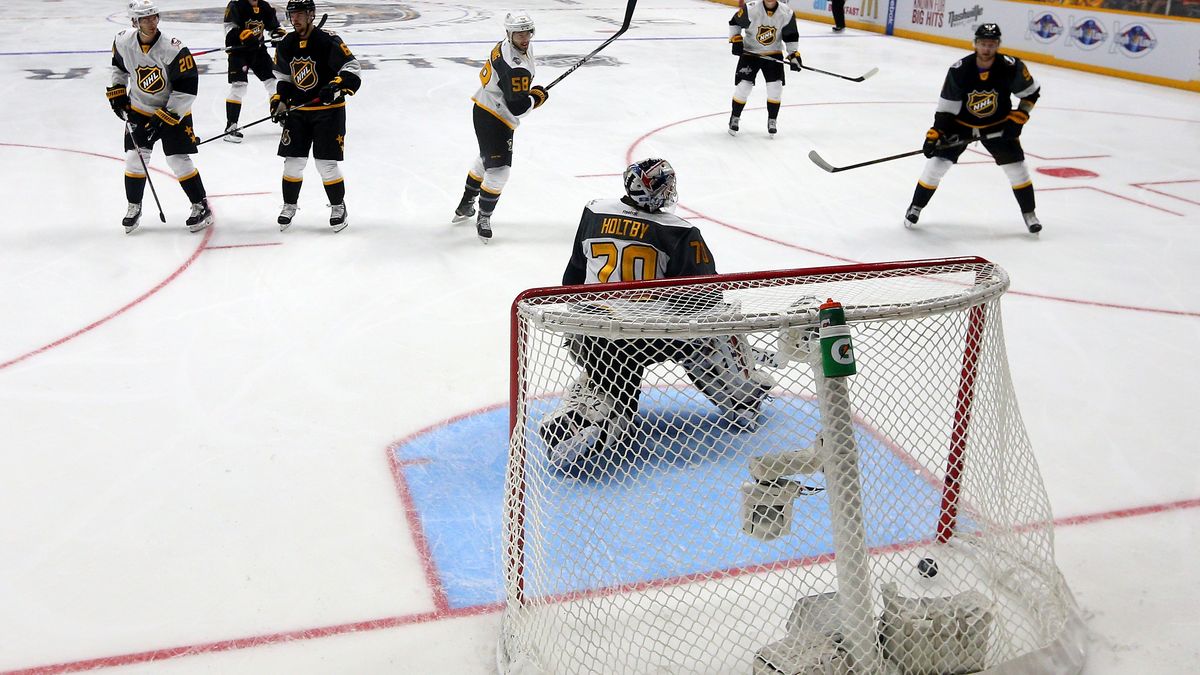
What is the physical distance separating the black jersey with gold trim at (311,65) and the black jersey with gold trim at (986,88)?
3.13m

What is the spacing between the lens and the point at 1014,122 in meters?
5.60

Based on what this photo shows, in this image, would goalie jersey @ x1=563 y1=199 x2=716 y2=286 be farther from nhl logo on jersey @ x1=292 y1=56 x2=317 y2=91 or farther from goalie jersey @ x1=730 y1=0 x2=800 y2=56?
goalie jersey @ x1=730 y1=0 x2=800 y2=56

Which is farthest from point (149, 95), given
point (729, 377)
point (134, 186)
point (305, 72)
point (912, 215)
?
point (912, 215)

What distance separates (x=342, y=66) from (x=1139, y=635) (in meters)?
4.42

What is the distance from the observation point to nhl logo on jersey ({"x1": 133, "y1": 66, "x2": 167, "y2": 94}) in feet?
17.3

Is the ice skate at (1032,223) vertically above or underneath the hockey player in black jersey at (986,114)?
underneath

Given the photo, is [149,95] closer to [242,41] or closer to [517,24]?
[517,24]

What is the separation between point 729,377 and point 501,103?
3.23m

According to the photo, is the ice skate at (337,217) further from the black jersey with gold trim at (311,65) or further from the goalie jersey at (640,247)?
the goalie jersey at (640,247)

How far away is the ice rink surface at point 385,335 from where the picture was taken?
2.62 meters

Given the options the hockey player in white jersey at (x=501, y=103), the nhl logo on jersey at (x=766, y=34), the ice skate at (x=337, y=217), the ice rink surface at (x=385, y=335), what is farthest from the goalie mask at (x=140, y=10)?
the nhl logo on jersey at (x=766, y=34)

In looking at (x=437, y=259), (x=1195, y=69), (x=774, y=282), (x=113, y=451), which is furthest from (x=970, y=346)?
(x=1195, y=69)

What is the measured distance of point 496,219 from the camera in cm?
604

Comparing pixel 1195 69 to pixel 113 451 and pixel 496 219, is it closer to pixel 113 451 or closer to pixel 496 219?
A: pixel 496 219
